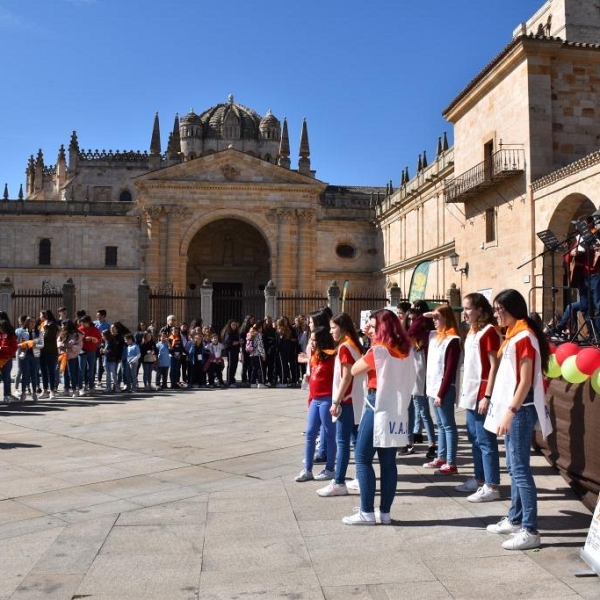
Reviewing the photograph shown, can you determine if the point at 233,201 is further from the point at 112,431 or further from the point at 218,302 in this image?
the point at 112,431

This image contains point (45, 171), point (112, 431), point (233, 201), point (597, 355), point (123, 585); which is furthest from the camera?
point (45, 171)

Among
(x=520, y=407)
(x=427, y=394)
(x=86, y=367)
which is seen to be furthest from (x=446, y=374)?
(x=86, y=367)

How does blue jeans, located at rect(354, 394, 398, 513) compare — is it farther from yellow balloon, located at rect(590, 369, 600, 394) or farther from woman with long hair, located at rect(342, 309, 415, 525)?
yellow balloon, located at rect(590, 369, 600, 394)

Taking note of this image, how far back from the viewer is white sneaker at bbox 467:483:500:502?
18.8 feet

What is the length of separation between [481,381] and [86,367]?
10285 mm

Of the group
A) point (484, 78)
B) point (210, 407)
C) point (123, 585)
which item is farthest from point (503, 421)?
point (484, 78)

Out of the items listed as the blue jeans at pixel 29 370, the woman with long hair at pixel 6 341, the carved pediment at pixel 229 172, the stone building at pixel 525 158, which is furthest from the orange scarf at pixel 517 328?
the carved pediment at pixel 229 172

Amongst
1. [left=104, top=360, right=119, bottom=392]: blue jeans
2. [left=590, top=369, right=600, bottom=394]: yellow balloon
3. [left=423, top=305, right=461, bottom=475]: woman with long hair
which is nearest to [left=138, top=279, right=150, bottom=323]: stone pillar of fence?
[left=104, top=360, right=119, bottom=392]: blue jeans

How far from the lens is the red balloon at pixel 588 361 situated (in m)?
5.34

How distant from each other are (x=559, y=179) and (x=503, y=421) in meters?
15.3

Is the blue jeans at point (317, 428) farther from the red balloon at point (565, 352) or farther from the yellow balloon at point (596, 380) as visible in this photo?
the yellow balloon at point (596, 380)

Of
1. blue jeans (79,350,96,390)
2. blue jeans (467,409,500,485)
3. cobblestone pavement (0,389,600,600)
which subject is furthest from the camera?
blue jeans (79,350,96,390)

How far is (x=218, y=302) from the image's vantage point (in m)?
41.5

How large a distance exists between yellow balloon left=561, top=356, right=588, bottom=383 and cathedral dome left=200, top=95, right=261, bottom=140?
47.8 m
